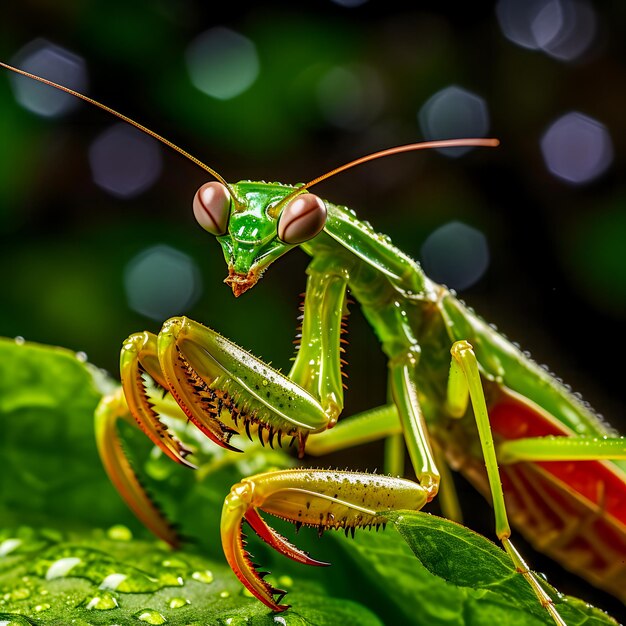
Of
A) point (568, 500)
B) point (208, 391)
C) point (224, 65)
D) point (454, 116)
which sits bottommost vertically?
point (568, 500)

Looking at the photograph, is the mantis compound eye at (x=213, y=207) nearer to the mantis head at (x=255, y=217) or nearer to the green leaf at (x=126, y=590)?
the mantis head at (x=255, y=217)

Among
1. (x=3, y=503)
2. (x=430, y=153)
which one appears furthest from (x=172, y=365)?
(x=430, y=153)

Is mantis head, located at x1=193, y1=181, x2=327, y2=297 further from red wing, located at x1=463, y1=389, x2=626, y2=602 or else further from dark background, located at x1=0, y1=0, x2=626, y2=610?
dark background, located at x1=0, y1=0, x2=626, y2=610

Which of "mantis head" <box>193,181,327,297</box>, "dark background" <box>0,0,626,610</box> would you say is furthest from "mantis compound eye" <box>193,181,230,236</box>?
"dark background" <box>0,0,626,610</box>

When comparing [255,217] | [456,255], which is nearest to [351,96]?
[456,255]

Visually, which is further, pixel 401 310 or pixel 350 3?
pixel 350 3

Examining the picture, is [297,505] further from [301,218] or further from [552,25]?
[552,25]

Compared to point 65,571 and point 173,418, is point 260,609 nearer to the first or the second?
point 65,571
